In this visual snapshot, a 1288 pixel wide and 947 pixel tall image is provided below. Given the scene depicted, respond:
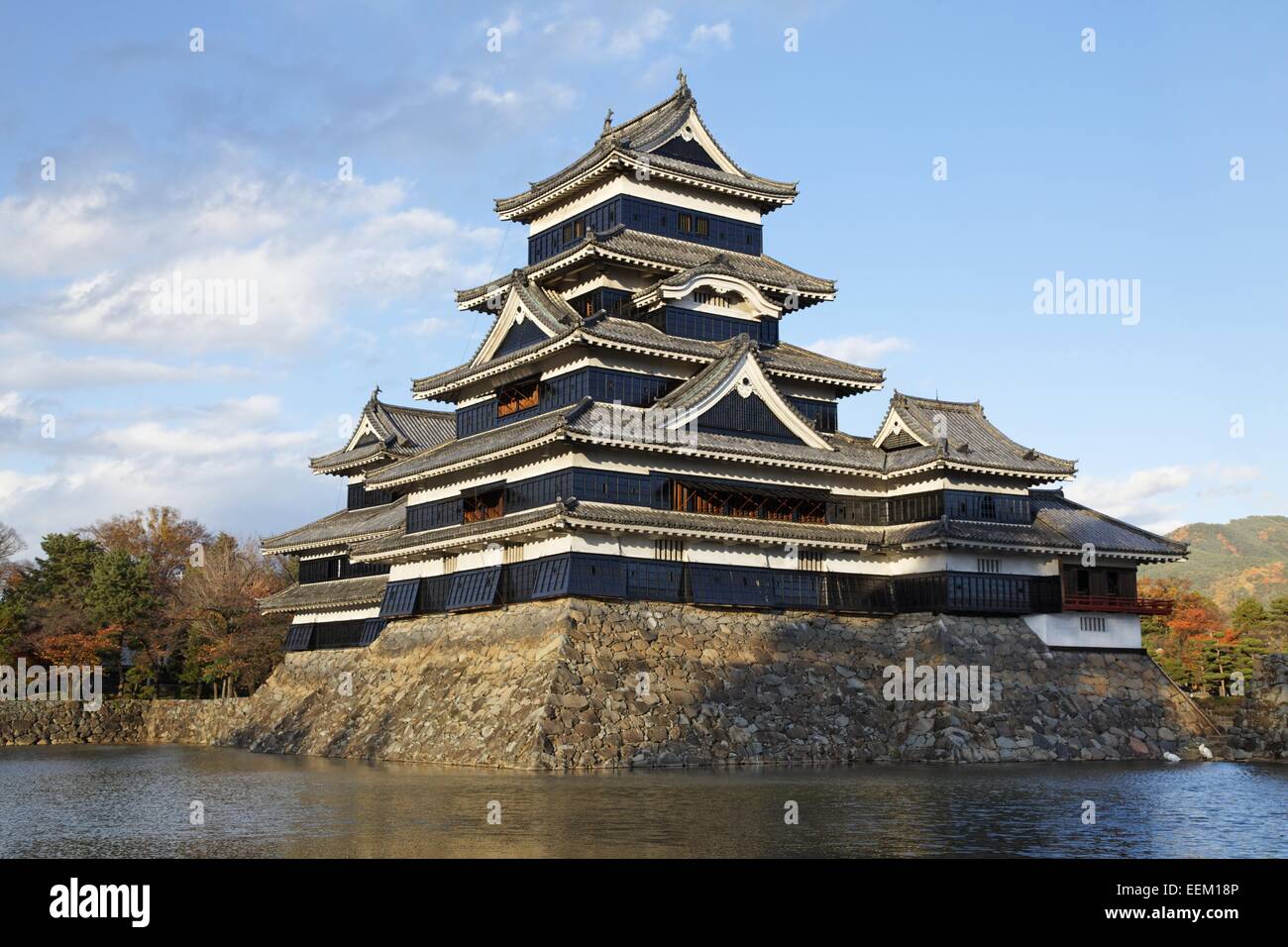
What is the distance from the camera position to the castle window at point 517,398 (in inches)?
1982

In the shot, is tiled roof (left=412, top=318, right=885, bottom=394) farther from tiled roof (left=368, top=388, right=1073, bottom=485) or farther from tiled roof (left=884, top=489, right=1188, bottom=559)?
tiled roof (left=884, top=489, right=1188, bottom=559)

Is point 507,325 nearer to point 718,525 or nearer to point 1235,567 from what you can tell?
point 718,525

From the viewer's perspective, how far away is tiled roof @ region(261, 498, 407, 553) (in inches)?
2357

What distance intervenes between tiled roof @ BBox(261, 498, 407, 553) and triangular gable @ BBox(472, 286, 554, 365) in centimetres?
917

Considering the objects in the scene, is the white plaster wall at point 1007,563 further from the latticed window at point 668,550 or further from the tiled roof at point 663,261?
the tiled roof at point 663,261

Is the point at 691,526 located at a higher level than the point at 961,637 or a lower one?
higher

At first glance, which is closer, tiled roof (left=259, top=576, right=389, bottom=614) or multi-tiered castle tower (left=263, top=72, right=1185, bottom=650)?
multi-tiered castle tower (left=263, top=72, right=1185, bottom=650)

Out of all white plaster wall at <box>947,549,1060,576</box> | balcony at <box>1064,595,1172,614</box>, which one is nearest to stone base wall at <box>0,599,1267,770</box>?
balcony at <box>1064,595,1172,614</box>
